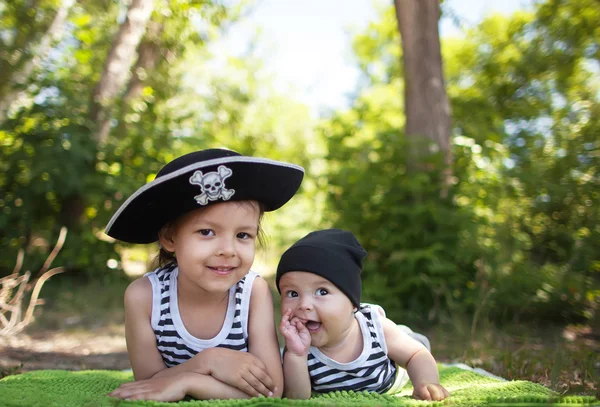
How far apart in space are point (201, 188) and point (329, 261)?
0.58 meters

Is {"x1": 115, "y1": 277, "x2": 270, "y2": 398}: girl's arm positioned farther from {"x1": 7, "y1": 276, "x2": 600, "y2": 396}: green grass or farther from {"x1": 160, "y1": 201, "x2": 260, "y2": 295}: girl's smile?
{"x1": 7, "y1": 276, "x2": 600, "y2": 396}: green grass

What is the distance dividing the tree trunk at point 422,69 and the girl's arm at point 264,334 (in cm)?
364

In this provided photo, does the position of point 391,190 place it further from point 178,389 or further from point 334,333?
point 178,389

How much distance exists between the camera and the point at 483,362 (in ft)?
11.5

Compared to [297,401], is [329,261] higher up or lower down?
higher up

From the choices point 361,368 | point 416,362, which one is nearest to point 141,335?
point 361,368

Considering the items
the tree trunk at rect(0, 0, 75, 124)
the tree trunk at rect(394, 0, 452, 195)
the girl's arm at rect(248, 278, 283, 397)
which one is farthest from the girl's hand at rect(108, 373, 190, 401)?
the tree trunk at rect(0, 0, 75, 124)

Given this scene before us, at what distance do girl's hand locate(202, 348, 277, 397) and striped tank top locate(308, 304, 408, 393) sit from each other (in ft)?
0.81

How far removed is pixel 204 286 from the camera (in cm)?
216

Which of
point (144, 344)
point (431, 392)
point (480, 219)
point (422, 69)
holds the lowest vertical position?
point (431, 392)

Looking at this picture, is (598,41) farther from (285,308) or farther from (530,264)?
(285,308)

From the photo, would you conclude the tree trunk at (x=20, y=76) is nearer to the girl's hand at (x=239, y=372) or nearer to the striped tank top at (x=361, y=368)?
the girl's hand at (x=239, y=372)

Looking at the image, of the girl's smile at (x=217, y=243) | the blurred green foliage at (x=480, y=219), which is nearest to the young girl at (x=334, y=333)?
the girl's smile at (x=217, y=243)

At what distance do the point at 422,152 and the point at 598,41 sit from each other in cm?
535
